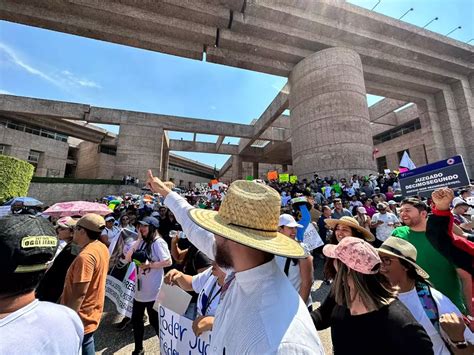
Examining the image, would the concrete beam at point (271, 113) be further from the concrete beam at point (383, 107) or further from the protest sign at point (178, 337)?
the protest sign at point (178, 337)

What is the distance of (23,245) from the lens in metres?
1.05

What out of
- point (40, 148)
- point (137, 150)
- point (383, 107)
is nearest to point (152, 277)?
point (137, 150)

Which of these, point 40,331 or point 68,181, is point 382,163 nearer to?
point 68,181

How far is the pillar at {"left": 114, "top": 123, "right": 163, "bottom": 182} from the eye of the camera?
844 inches

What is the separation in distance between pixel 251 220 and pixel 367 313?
98cm

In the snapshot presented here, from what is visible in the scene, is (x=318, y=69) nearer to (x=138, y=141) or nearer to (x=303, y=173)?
(x=303, y=173)

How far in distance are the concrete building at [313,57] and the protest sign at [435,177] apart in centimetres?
925

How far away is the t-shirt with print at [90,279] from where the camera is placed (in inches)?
81.2

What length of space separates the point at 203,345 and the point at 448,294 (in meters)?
2.35

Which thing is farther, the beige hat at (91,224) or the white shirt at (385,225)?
the white shirt at (385,225)

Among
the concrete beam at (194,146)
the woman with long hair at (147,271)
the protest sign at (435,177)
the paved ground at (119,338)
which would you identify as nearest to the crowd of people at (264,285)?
the woman with long hair at (147,271)

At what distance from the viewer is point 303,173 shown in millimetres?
15961

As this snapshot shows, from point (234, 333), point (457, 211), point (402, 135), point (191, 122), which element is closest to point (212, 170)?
point (191, 122)

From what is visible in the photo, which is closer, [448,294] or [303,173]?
[448,294]
